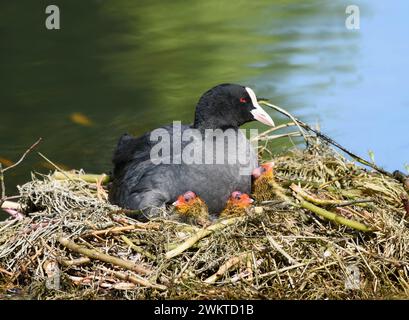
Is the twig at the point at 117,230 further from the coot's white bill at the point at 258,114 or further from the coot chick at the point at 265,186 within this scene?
the coot's white bill at the point at 258,114

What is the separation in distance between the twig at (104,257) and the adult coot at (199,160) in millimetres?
545

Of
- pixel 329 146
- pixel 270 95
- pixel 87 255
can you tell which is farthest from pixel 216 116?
pixel 270 95

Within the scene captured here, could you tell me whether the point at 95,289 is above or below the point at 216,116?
below

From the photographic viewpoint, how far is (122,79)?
9.68 metres

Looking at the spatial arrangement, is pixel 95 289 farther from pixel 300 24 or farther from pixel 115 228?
pixel 300 24

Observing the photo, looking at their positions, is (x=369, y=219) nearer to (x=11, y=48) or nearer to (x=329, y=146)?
(x=329, y=146)

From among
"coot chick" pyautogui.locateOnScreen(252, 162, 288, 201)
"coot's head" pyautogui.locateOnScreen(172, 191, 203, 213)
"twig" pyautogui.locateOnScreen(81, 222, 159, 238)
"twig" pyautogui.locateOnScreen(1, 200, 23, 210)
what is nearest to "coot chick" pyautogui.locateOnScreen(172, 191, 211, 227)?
"coot's head" pyautogui.locateOnScreen(172, 191, 203, 213)

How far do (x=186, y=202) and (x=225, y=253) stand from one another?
54cm

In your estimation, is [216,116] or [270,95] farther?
[270,95]

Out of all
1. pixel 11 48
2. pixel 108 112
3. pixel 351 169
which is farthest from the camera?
pixel 11 48

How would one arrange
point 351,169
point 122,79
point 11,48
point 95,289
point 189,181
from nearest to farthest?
1. point 95,289
2. point 189,181
3. point 351,169
4. point 122,79
5. point 11,48

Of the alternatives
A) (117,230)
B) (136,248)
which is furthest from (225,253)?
(117,230)

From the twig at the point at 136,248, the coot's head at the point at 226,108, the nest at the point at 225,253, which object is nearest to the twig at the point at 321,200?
the nest at the point at 225,253

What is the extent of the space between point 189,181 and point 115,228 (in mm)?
657
